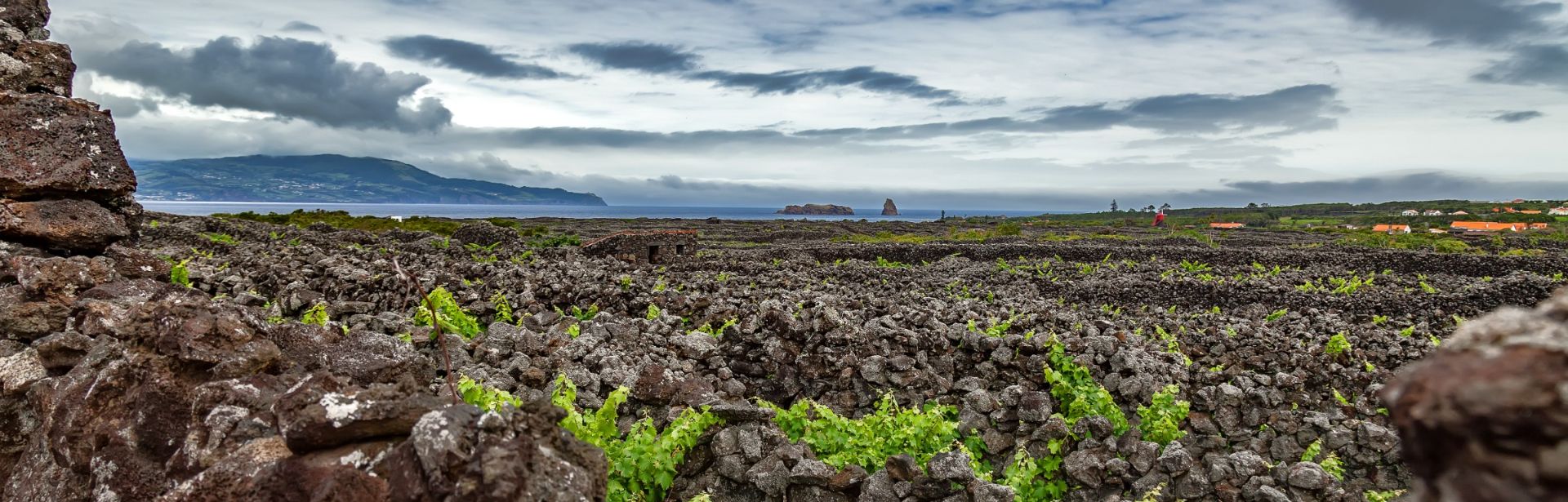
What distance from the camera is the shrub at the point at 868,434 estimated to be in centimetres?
707

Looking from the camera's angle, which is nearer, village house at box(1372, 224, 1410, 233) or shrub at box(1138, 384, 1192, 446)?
shrub at box(1138, 384, 1192, 446)

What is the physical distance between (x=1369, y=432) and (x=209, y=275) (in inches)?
602

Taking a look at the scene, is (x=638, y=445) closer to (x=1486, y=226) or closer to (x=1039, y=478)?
(x=1039, y=478)

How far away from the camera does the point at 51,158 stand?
812 centimetres

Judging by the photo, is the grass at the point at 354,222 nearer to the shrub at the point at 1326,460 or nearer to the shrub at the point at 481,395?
the shrub at the point at 481,395

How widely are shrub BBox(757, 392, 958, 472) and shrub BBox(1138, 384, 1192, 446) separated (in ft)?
7.04

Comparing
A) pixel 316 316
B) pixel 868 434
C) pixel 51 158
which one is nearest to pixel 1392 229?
pixel 868 434

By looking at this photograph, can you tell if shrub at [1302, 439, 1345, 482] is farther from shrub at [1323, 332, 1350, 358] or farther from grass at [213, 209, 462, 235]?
grass at [213, 209, 462, 235]

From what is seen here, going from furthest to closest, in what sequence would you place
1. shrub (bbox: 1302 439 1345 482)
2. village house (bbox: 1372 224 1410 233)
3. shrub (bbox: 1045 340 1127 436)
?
village house (bbox: 1372 224 1410 233), shrub (bbox: 1045 340 1127 436), shrub (bbox: 1302 439 1345 482)

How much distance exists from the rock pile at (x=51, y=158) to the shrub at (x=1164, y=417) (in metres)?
12.1

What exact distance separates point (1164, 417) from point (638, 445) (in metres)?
5.77

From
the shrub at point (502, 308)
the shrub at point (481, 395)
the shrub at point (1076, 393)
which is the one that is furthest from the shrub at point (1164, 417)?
the shrub at point (502, 308)

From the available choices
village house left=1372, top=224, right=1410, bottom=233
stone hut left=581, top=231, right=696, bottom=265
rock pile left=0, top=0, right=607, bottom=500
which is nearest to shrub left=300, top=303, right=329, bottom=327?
rock pile left=0, top=0, right=607, bottom=500

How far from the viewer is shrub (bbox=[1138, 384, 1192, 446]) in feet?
25.8
